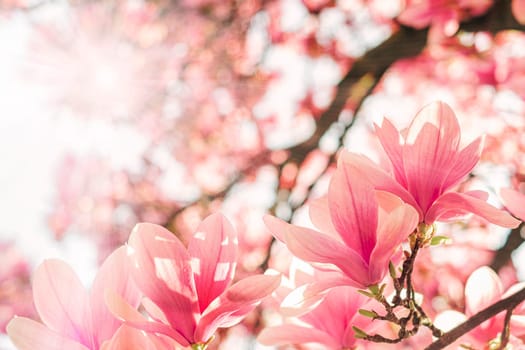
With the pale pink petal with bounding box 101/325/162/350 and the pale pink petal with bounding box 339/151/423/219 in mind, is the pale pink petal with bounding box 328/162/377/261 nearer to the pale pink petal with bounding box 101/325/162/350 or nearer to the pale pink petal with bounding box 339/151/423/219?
the pale pink petal with bounding box 339/151/423/219

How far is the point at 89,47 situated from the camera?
11.0 ft

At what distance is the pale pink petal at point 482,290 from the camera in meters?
0.58

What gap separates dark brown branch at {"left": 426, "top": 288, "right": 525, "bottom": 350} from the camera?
452 mm

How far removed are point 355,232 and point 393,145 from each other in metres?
0.09

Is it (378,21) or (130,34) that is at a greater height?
(130,34)

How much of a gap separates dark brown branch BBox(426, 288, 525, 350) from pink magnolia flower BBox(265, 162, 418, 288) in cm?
8

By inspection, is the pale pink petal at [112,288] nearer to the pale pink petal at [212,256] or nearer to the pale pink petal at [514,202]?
the pale pink petal at [212,256]

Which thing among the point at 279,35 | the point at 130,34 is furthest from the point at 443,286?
the point at 130,34

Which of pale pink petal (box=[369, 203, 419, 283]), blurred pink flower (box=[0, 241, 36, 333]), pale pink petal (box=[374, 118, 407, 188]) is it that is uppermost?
pale pink petal (box=[374, 118, 407, 188])

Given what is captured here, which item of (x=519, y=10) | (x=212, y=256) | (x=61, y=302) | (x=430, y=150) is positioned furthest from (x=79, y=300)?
(x=519, y=10)

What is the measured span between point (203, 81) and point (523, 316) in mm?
2754

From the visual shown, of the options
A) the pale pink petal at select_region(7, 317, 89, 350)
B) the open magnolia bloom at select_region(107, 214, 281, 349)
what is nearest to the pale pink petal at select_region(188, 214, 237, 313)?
the open magnolia bloom at select_region(107, 214, 281, 349)

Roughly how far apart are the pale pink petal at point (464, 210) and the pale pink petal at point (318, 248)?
0.28ft

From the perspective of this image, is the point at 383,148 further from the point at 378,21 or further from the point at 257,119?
the point at 257,119
